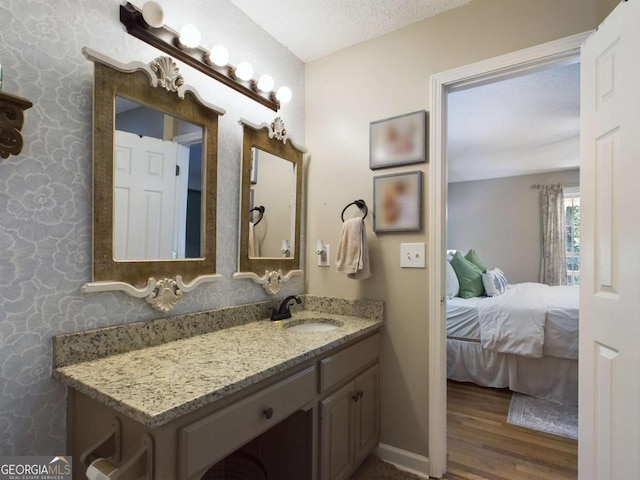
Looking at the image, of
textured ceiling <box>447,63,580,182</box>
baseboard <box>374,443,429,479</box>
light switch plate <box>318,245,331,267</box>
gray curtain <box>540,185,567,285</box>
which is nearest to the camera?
baseboard <box>374,443,429,479</box>

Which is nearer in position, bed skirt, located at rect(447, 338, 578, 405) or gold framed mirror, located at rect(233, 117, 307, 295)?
gold framed mirror, located at rect(233, 117, 307, 295)

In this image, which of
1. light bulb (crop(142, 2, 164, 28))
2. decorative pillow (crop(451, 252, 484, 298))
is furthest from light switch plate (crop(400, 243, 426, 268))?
decorative pillow (crop(451, 252, 484, 298))

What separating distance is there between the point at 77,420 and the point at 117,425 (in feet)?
0.83

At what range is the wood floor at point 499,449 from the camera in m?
1.74

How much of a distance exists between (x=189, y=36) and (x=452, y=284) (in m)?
3.06

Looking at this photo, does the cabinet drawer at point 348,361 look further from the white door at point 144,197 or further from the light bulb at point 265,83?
the light bulb at point 265,83

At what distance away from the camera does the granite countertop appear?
0.82 metres

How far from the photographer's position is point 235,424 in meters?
0.97

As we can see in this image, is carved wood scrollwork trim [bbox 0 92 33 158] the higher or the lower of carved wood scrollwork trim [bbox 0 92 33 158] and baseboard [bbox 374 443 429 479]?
the higher

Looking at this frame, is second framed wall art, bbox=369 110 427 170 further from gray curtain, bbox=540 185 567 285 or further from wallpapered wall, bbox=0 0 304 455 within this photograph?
gray curtain, bbox=540 185 567 285

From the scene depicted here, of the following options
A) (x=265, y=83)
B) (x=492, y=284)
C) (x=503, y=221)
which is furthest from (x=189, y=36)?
(x=503, y=221)

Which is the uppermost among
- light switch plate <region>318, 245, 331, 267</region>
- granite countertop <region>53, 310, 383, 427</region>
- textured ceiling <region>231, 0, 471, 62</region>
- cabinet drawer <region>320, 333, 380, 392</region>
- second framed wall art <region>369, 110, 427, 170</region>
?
textured ceiling <region>231, 0, 471, 62</region>

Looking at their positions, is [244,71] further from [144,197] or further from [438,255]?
[438,255]

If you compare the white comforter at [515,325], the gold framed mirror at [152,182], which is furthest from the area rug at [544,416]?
the gold framed mirror at [152,182]
